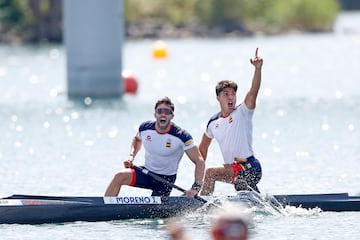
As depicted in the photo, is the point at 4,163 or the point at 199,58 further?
the point at 199,58

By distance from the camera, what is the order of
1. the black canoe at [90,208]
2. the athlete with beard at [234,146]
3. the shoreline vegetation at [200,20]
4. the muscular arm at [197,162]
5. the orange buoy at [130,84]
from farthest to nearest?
the shoreline vegetation at [200,20]
the orange buoy at [130,84]
the athlete with beard at [234,146]
the black canoe at [90,208]
the muscular arm at [197,162]

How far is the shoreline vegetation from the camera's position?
233 feet

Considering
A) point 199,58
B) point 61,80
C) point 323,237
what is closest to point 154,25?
point 199,58

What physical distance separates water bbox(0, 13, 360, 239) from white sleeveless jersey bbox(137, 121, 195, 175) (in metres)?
0.62

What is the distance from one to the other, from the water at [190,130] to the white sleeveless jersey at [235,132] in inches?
29.8

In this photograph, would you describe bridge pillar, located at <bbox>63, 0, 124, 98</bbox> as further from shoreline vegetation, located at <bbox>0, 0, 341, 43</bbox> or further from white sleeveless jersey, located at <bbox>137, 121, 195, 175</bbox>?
shoreline vegetation, located at <bbox>0, 0, 341, 43</bbox>

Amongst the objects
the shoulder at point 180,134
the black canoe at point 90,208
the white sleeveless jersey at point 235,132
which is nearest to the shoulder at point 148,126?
the shoulder at point 180,134

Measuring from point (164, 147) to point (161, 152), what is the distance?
0.07 m

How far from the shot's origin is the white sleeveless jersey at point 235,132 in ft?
44.9

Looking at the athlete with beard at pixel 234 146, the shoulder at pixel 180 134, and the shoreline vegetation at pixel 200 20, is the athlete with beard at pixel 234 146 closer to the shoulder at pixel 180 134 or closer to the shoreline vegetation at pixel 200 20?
the shoulder at pixel 180 134

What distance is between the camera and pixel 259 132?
23734 mm

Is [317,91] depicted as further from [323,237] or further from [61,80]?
[323,237]

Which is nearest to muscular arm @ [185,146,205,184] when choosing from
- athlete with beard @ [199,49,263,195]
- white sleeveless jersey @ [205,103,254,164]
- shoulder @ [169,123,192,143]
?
shoulder @ [169,123,192,143]

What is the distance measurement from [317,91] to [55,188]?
18362 mm
